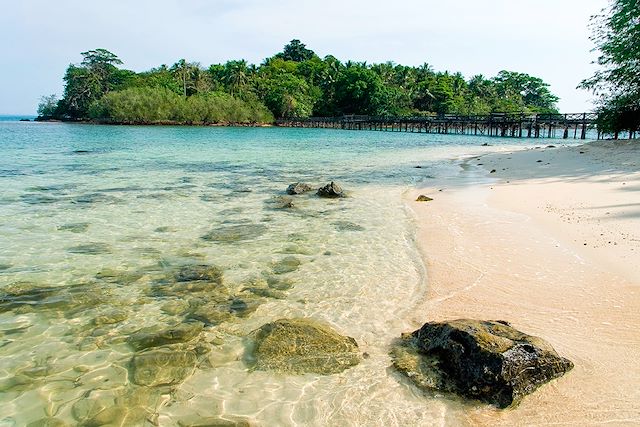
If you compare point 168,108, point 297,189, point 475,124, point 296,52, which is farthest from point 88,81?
point 297,189

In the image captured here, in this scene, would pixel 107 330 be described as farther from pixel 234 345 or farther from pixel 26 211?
pixel 26 211

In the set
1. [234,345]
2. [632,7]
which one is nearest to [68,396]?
[234,345]

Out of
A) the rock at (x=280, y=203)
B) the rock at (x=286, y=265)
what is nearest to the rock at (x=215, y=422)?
the rock at (x=286, y=265)

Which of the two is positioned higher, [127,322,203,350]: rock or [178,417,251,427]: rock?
[127,322,203,350]: rock

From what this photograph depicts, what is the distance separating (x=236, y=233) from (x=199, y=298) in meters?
3.41

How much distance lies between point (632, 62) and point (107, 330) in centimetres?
2975

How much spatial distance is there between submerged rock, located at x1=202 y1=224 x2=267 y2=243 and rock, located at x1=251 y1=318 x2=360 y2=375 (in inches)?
163

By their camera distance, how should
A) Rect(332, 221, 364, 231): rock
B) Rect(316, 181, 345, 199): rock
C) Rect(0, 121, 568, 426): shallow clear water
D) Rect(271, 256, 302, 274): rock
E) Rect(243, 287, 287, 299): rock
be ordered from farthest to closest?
Rect(316, 181, 345, 199): rock, Rect(332, 221, 364, 231): rock, Rect(271, 256, 302, 274): rock, Rect(243, 287, 287, 299): rock, Rect(0, 121, 568, 426): shallow clear water

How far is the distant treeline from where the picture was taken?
86.8m

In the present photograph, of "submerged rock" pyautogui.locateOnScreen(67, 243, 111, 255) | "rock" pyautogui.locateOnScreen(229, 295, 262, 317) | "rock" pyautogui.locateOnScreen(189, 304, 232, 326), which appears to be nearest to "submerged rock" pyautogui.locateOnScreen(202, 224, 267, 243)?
"submerged rock" pyautogui.locateOnScreen(67, 243, 111, 255)

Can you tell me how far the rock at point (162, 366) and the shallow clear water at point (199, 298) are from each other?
0.13 feet

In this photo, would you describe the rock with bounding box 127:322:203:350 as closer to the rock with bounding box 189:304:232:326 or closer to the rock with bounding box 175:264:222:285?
the rock with bounding box 189:304:232:326

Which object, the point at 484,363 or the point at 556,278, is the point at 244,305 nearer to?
the point at 484,363

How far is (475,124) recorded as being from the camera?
6297 cm
